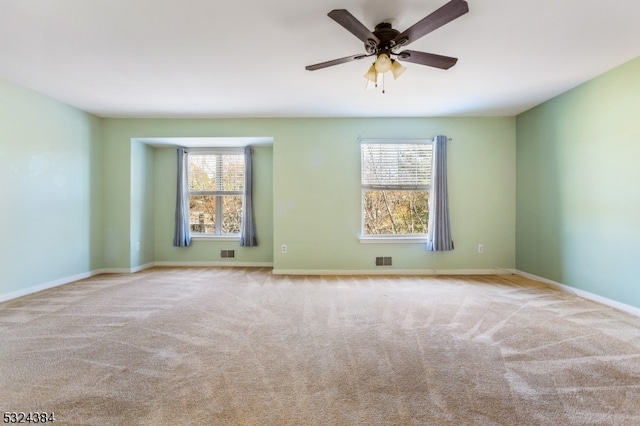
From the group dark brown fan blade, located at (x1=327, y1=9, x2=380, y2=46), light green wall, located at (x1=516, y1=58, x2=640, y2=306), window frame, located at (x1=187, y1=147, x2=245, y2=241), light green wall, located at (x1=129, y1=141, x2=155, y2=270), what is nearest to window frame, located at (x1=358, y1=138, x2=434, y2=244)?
light green wall, located at (x1=516, y1=58, x2=640, y2=306)

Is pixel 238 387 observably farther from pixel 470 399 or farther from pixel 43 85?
pixel 43 85

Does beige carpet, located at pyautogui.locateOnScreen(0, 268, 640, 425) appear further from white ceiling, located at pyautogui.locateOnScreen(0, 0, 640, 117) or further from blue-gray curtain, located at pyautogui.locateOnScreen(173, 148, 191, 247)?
white ceiling, located at pyautogui.locateOnScreen(0, 0, 640, 117)

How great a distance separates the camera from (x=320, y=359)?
2.01m

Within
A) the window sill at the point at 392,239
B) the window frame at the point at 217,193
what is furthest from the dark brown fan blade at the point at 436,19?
the window frame at the point at 217,193

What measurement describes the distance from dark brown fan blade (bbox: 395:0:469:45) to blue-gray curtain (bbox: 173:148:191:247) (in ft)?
14.5

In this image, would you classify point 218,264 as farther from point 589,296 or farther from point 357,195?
point 589,296

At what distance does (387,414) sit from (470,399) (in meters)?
0.49

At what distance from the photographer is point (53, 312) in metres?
2.93

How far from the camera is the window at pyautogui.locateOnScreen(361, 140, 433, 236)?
483 cm

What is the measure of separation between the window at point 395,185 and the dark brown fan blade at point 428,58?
233 cm

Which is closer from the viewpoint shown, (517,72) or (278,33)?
(278,33)

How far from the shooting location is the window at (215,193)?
550cm

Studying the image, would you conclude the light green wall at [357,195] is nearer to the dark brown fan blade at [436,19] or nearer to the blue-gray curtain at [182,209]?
the blue-gray curtain at [182,209]

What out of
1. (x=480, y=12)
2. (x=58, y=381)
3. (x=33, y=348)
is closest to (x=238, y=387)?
(x=58, y=381)
